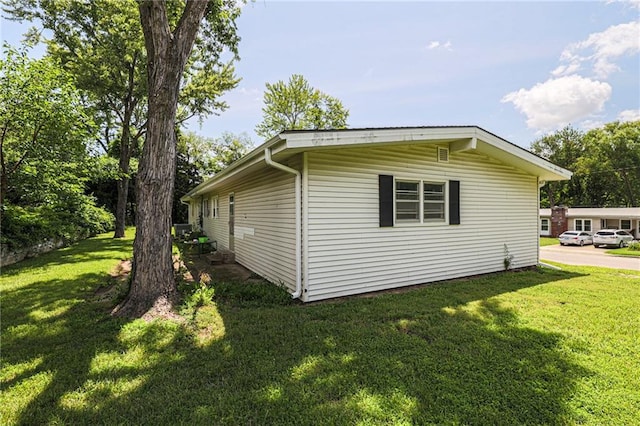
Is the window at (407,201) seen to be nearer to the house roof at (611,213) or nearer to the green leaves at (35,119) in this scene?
the green leaves at (35,119)

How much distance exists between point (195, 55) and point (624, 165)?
42490 millimetres

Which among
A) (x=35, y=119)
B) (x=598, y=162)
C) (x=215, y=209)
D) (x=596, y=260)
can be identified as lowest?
(x=596, y=260)

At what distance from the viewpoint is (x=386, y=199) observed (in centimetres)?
598

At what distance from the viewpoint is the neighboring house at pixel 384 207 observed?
17.3 feet

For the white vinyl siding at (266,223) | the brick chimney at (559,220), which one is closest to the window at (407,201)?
the white vinyl siding at (266,223)

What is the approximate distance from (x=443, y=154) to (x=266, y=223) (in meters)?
4.37

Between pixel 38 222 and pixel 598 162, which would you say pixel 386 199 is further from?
pixel 598 162

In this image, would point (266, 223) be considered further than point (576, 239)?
No

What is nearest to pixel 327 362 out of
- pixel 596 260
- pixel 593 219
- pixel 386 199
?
pixel 386 199

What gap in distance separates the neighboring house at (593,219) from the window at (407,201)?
2652 centimetres

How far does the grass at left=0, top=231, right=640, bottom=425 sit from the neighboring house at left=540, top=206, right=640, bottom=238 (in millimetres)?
25458

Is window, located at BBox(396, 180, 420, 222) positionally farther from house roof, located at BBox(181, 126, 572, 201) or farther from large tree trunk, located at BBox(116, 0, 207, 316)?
large tree trunk, located at BBox(116, 0, 207, 316)

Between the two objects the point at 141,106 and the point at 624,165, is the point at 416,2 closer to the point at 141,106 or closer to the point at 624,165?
the point at 141,106

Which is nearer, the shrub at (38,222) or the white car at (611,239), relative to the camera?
the shrub at (38,222)
